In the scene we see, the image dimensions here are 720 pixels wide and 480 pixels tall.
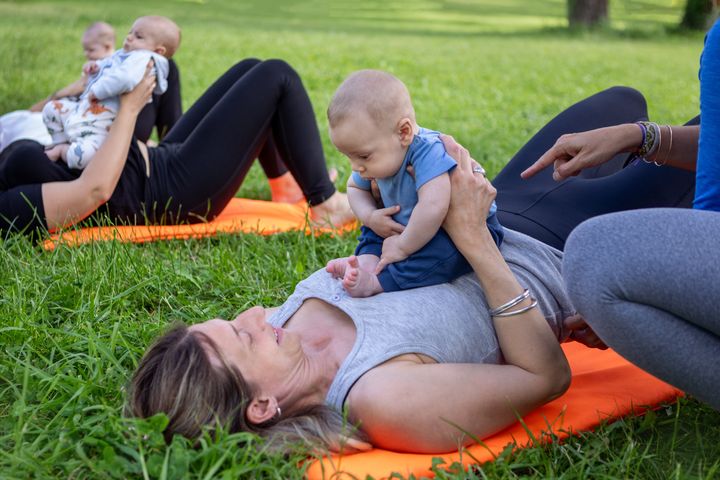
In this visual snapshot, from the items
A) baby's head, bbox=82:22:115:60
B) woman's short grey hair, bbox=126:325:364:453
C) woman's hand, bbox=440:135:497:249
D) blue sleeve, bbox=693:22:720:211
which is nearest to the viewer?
woman's short grey hair, bbox=126:325:364:453

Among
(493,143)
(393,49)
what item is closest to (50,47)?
(393,49)

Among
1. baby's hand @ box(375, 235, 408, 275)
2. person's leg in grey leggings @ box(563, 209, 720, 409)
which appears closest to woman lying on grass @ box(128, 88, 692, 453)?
baby's hand @ box(375, 235, 408, 275)

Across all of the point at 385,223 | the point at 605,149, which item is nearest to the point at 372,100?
the point at 385,223

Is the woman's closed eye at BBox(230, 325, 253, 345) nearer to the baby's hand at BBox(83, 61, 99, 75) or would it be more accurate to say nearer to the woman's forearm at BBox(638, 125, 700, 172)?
the woman's forearm at BBox(638, 125, 700, 172)

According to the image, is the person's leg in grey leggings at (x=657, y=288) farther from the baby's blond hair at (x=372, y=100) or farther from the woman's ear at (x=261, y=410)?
the woman's ear at (x=261, y=410)

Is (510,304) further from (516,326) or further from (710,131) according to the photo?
(710,131)

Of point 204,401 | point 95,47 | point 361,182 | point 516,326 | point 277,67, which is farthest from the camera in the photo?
point 95,47

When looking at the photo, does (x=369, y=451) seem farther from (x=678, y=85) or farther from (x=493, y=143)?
(x=678, y=85)

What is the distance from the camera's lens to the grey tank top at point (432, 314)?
2461 millimetres

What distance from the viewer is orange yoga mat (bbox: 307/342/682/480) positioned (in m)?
2.32

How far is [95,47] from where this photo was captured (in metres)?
5.51

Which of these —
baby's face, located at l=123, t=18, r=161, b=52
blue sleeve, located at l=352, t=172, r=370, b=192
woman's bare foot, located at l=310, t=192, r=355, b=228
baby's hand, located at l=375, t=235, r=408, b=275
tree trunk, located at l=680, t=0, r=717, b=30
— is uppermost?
baby's face, located at l=123, t=18, r=161, b=52

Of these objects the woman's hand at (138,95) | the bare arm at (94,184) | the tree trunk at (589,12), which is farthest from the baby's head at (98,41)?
the tree trunk at (589,12)

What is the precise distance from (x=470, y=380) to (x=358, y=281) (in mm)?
480
